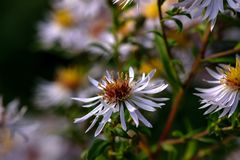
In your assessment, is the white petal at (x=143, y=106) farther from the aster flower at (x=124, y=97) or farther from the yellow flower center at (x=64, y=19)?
the yellow flower center at (x=64, y=19)

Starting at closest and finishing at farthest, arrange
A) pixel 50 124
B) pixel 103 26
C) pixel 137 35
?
pixel 137 35
pixel 103 26
pixel 50 124

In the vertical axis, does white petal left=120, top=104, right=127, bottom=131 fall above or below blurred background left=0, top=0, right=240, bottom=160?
below

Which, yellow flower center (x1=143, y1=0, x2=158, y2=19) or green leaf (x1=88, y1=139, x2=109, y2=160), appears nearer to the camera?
green leaf (x1=88, y1=139, x2=109, y2=160)

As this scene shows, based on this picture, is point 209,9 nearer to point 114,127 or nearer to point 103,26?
point 114,127

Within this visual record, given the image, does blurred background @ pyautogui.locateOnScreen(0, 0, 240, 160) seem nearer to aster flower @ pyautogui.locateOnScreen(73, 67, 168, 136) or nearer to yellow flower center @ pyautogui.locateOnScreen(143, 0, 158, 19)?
yellow flower center @ pyautogui.locateOnScreen(143, 0, 158, 19)

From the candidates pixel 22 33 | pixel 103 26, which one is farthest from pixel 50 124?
pixel 22 33

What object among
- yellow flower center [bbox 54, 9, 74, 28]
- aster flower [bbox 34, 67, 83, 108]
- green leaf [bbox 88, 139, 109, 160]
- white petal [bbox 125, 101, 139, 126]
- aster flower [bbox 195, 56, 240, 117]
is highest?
yellow flower center [bbox 54, 9, 74, 28]

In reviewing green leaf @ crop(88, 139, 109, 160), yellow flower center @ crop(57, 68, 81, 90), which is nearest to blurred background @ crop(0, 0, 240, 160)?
yellow flower center @ crop(57, 68, 81, 90)

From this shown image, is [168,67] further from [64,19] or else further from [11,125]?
[64,19]
